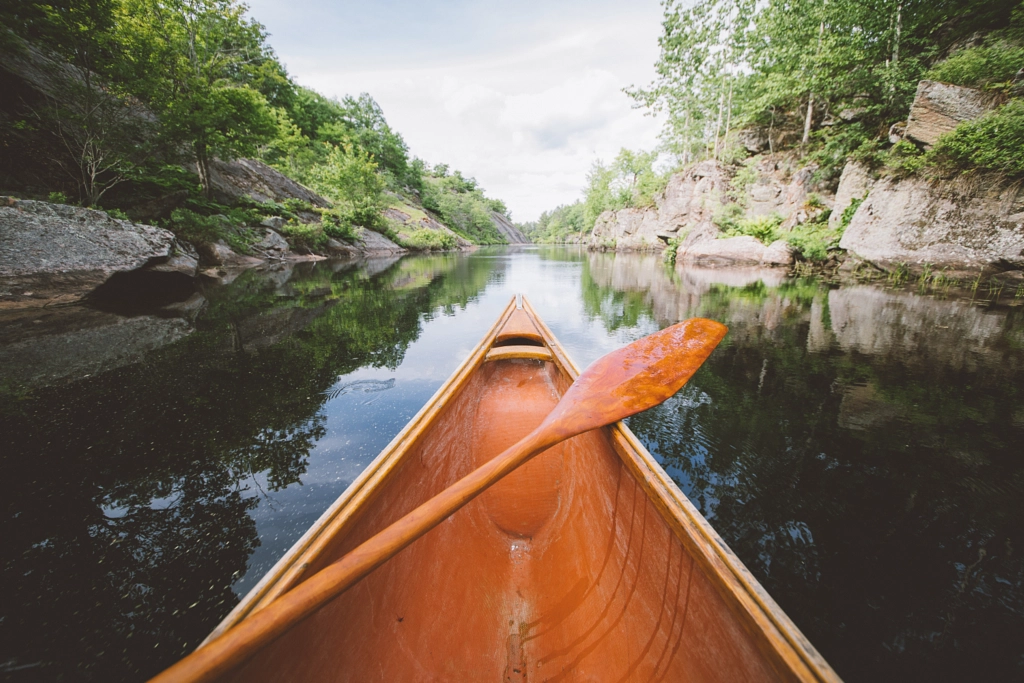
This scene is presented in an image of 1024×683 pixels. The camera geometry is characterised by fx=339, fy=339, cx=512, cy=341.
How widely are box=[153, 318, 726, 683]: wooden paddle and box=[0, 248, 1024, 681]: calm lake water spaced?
0.94m

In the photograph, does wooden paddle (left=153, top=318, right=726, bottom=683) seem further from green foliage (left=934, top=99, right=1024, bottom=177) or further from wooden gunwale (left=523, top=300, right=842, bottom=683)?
green foliage (left=934, top=99, right=1024, bottom=177)

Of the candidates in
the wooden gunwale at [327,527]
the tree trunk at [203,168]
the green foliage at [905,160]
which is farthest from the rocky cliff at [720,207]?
the tree trunk at [203,168]

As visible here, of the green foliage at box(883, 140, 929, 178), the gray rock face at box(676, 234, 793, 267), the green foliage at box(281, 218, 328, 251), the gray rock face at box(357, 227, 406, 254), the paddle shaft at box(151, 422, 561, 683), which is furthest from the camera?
the gray rock face at box(357, 227, 406, 254)

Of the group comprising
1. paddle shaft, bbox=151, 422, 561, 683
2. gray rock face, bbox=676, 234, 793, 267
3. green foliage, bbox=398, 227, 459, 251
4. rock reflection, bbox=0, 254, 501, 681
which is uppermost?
green foliage, bbox=398, 227, 459, 251

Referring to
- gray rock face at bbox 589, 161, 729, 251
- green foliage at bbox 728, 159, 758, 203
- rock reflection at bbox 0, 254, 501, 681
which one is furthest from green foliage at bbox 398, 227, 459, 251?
rock reflection at bbox 0, 254, 501, 681

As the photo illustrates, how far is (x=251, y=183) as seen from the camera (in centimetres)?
1670

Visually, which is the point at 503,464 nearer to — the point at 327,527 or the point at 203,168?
the point at 327,527

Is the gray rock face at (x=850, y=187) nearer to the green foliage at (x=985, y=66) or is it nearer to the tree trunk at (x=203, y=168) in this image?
the green foliage at (x=985, y=66)

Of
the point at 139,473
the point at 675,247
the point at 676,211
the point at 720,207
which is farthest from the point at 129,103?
the point at 676,211

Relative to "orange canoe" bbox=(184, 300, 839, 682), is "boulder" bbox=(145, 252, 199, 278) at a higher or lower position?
higher

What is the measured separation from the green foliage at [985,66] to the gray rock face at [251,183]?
2402 centimetres

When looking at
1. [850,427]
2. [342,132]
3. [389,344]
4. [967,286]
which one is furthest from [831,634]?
[342,132]

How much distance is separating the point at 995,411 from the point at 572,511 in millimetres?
3867

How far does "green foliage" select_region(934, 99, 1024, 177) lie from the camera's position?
6980 millimetres
